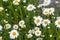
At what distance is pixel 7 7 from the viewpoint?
7.31 ft

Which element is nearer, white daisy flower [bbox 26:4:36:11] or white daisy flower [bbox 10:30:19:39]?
white daisy flower [bbox 10:30:19:39]

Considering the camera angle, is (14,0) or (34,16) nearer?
(34,16)

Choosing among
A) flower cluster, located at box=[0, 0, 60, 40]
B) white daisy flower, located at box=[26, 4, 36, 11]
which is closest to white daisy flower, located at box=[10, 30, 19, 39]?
flower cluster, located at box=[0, 0, 60, 40]

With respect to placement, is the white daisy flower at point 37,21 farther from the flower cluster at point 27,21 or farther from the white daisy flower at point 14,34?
the white daisy flower at point 14,34

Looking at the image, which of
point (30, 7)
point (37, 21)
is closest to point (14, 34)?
point (37, 21)

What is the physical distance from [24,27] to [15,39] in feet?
0.50

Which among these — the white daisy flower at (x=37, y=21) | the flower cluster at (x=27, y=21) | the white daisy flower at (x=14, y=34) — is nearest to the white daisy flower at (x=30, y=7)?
the flower cluster at (x=27, y=21)

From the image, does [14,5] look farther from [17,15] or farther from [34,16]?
[34,16]

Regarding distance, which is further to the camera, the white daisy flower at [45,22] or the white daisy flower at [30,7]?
the white daisy flower at [30,7]

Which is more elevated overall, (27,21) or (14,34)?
(27,21)

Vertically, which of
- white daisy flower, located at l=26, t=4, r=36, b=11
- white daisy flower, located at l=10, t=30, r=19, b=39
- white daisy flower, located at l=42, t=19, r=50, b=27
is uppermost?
white daisy flower, located at l=26, t=4, r=36, b=11

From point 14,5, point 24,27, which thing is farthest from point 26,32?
point 14,5

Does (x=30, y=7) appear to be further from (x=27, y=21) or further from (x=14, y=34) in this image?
(x=14, y=34)

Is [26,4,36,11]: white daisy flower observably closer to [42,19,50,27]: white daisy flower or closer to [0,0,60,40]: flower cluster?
[0,0,60,40]: flower cluster
